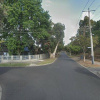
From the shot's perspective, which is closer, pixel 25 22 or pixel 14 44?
pixel 25 22

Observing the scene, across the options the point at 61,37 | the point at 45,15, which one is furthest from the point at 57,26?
the point at 45,15

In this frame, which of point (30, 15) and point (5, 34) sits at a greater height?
point (30, 15)

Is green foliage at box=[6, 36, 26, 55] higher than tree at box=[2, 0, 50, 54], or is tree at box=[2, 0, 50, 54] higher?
tree at box=[2, 0, 50, 54]

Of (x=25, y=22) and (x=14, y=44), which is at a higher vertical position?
(x=25, y=22)

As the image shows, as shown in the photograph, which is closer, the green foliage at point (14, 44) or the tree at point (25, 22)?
the tree at point (25, 22)

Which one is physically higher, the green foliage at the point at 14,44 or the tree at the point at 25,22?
the tree at the point at 25,22

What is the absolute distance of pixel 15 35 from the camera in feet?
89.3

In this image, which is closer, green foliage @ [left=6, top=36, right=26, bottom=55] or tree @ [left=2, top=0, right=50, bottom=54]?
tree @ [left=2, top=0, right=50, bottom=54]

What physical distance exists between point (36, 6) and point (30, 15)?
2.70 m

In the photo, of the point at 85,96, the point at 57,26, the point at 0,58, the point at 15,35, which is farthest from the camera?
the point at 57,26

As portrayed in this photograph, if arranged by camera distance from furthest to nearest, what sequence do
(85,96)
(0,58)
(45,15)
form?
(45,15), (0,58), (85,96)

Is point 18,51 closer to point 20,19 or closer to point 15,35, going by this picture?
point 15,35

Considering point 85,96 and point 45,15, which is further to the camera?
point 45,15

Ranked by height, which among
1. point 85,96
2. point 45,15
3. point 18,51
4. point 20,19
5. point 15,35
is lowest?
point 85,96
